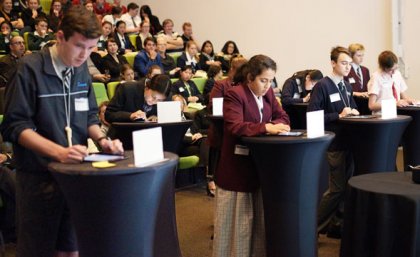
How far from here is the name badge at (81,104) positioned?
213cm

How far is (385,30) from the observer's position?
27.8 ft

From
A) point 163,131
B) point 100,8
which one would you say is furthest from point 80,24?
point 100,8

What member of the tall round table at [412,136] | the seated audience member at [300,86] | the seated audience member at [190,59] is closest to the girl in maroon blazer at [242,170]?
the tall round table at [412,136]

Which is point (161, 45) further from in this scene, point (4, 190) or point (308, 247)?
point (308, 247)

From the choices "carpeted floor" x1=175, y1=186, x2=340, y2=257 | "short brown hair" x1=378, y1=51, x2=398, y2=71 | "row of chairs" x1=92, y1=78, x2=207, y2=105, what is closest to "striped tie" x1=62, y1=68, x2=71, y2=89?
"carpeted floor" x1=175, y1=186, x2=340, y2=257

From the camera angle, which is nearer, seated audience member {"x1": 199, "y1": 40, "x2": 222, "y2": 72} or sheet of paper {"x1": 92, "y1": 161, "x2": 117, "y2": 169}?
sheet of paper {"x1": 92, "y1": 161, "x2": 117, "y2": 169}

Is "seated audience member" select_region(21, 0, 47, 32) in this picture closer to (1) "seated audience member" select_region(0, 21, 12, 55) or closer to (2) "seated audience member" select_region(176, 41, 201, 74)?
(1) "seated audience member" select_region(0, 21, 12, 55)

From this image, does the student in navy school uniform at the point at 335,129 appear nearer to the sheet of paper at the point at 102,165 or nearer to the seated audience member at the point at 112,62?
the sheet of paper at the point at 102,165

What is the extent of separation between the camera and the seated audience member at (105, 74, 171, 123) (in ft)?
12.7

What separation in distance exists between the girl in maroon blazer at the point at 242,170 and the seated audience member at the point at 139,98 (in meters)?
0.88

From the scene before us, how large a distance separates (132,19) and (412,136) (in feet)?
21.1

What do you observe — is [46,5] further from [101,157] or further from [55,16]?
[101,157]

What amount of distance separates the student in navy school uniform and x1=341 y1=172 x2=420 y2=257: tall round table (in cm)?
135

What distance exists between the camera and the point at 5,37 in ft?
24.5
